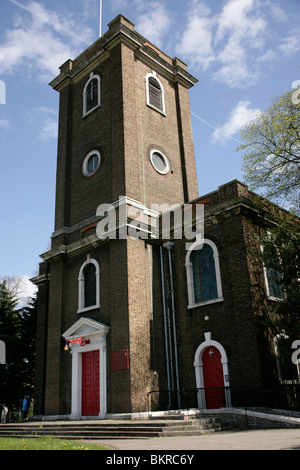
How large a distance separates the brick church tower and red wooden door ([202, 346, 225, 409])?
1930mm

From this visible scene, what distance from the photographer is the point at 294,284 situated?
15391mm

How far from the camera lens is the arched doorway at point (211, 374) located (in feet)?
50.8

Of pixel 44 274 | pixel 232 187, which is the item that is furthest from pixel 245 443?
pixel 44 274

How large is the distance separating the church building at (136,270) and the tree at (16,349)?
5.23 metres

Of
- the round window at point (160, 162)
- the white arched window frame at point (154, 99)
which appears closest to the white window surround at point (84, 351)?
the round window at point (160, 162)

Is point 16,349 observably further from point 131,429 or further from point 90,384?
point 131,429

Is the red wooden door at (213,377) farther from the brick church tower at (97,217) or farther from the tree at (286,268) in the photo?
the tree at (286,268)

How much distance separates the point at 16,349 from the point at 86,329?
10.6 meters

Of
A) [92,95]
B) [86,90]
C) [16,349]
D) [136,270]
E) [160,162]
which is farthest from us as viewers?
[16,349]

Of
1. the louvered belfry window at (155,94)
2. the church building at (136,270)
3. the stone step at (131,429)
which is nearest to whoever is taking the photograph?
the stone step at (131,429)

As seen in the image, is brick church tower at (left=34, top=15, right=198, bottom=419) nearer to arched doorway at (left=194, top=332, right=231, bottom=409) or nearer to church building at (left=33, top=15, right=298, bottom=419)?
church building at (left=33, top=15, right=298, bottom=419)

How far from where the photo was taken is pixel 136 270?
17750 millimetres

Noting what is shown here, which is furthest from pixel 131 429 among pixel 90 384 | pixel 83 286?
pixel 83 286

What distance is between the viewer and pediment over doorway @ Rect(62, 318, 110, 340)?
17375 millimetres
